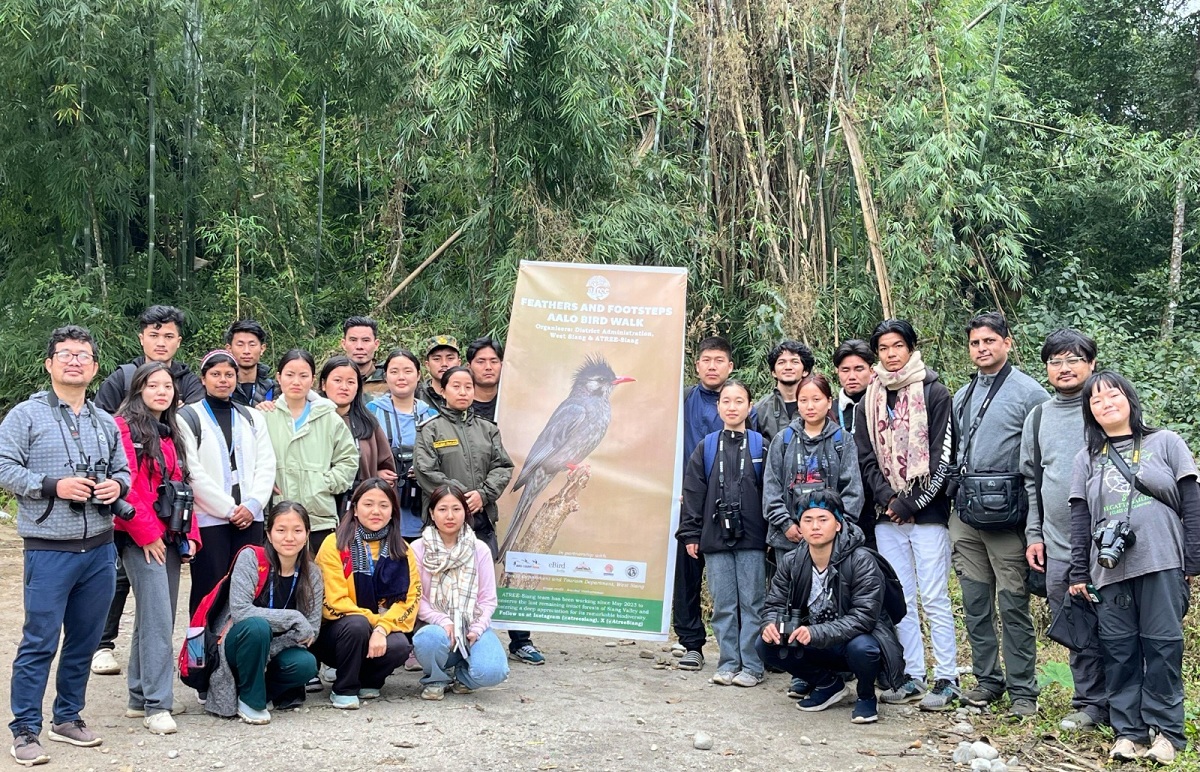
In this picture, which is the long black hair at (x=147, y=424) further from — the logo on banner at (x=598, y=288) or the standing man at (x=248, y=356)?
the logo on banner at (x=598, y=288)

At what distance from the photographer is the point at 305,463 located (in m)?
4.46

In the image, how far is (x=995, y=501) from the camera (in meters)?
4.12

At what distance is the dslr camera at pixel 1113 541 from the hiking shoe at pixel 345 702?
2.68 meters

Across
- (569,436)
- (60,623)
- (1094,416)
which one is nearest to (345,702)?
(60,623)

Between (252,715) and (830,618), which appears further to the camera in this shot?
(830,618)

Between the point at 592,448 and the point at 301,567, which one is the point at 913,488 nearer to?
the point at 592,448

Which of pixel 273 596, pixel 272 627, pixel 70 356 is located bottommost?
pixel 272 627

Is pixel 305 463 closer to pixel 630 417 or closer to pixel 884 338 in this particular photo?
pixel 630 417

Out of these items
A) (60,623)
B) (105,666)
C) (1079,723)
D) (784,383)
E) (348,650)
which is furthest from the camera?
(784,383)

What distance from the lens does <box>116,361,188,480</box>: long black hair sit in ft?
12.7

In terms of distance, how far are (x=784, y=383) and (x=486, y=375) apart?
1412 mm

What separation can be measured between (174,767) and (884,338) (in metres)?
3.01

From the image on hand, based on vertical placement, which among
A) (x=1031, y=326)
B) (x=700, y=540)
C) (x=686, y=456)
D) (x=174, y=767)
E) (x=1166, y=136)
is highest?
(x=1166, y=136)

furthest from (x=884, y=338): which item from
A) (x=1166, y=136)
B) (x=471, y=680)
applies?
(x=1166, y=136)
